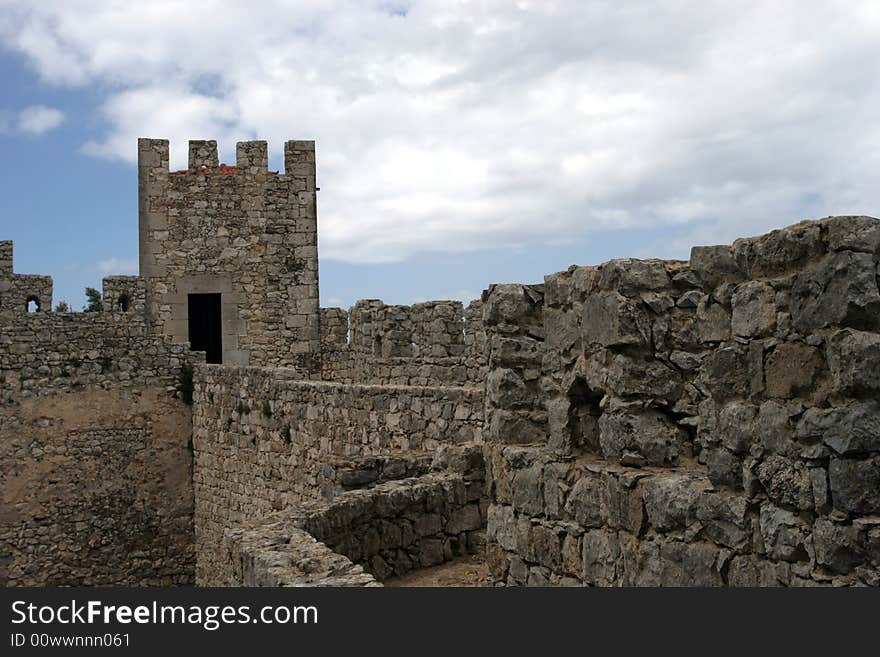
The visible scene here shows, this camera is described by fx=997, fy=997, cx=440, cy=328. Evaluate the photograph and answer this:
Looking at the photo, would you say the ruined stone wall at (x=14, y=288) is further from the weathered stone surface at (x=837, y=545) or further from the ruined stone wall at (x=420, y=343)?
the weathered stone surface at (x=837, y=545)

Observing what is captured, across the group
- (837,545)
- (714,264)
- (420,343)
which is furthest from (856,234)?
(420,343)

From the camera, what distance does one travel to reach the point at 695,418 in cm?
398

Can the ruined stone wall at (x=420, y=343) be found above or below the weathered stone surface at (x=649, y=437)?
above

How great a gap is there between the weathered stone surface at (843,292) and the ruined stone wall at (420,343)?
8256mm

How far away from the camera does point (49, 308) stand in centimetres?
1538

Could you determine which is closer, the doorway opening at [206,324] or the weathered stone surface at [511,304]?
the weathered stone surface at [511,304]

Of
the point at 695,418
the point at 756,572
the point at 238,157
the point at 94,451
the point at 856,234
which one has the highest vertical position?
the point at 238,157

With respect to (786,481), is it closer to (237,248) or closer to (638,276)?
(638,276)

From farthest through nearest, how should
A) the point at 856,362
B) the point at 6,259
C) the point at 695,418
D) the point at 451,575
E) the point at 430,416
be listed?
the point at 6,259
the point at 430,416
the point at 451,575
the point at 695,418
the point at 856,362

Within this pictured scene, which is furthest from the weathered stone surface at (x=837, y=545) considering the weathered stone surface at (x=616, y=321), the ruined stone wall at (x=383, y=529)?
the ruined stone wall at (x=383, y=529)

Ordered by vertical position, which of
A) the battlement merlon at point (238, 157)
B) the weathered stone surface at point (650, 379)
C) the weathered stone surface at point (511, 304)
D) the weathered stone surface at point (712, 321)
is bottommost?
the weathered stone surface at point (650, 379)

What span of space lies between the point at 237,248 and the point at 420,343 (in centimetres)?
587

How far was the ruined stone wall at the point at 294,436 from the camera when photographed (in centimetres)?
964

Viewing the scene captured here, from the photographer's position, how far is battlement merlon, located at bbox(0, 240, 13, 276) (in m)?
15.2
